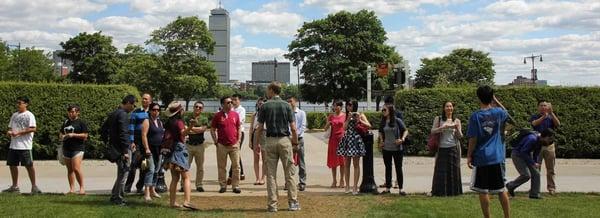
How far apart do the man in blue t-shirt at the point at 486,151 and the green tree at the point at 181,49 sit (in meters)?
38.3

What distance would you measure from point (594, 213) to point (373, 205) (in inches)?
118

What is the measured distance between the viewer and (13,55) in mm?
59906

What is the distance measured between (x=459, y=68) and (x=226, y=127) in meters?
73.9

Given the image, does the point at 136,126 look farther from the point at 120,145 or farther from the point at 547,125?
the point at 547,125

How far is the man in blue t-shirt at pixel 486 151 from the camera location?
281 inches

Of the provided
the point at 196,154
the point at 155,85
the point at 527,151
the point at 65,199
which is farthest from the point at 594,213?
the point at 155,85

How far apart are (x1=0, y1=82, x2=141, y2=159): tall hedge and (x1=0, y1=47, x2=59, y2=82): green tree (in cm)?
4273

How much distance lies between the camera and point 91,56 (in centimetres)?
6644

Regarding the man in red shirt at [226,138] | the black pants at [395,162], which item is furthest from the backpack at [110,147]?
the black pants at [395,162]

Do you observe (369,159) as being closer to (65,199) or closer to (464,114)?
(65,199)

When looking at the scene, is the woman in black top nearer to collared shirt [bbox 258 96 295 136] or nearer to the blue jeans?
the blue jeans

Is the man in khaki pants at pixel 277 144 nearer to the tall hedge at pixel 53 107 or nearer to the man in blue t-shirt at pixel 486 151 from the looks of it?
the man in blue t-shirt at pixel 486 151

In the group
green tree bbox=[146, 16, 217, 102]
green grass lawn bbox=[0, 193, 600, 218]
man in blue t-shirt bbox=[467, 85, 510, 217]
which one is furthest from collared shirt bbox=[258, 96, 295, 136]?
green tree bbox=[146, 16, 217, 102]

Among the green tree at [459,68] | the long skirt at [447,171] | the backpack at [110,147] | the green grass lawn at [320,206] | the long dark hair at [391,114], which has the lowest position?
the green grass lawn at [320,206]
